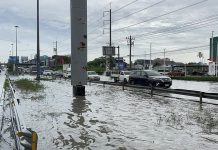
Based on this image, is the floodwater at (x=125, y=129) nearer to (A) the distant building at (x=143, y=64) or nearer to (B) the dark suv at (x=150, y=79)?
(B) the dark suv at (x=150, y=79)

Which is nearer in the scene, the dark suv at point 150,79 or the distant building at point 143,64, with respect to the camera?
the dark suv at point 150,79

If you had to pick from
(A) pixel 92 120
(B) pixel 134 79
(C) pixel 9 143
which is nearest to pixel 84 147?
(C) pixel 9 143

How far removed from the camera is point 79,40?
22.4 metres

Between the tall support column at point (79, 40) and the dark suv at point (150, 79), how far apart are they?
31.9 feet

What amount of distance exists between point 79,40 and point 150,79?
35.9 ft

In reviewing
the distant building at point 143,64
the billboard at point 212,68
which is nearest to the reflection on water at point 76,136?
the billboard at point 212,68

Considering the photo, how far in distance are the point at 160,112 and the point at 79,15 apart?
972 centimetres

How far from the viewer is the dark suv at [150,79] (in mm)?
31031

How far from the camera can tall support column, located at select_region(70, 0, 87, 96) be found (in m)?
22.2

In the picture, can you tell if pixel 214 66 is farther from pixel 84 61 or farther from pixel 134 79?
pixel 84 61

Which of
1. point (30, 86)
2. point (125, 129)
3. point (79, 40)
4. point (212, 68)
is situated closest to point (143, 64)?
point (212, 68)

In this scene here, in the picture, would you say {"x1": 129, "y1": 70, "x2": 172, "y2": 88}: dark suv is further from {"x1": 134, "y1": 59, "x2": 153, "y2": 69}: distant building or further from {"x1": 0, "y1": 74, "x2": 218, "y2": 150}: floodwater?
{"x1": 134, "y1": 59, "x2": 153, "y2": 69}: distant building

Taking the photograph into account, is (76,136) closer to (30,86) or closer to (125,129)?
(125,129)

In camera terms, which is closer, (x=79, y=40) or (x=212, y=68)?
(x=79, y=40)
